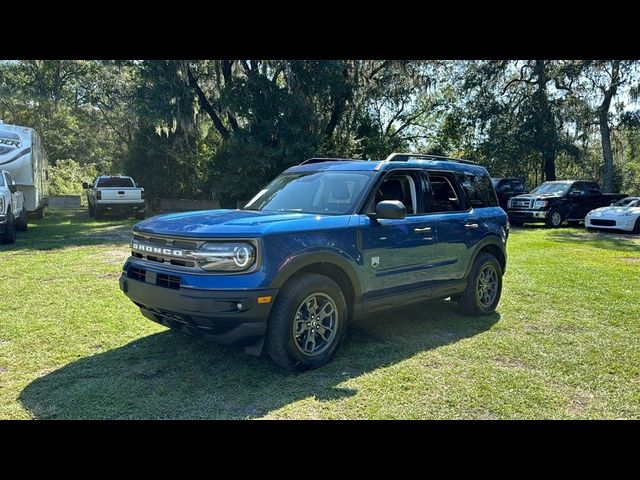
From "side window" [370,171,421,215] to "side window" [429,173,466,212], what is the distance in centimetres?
24

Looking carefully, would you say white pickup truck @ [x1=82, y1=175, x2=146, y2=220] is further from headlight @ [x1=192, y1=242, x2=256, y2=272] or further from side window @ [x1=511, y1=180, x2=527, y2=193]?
headlight @ [x1=192, y1=242, x2=256, y2=272]

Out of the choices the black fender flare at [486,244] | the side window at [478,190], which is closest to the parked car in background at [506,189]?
the side window at [478,190]

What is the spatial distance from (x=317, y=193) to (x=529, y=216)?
14.8 m

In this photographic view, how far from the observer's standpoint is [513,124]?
26.4 metres

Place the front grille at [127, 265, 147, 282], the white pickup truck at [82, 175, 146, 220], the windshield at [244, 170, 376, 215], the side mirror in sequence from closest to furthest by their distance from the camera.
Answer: the front grille at [127, 265, 147, 282]
the side mirror
the windshield at [244, 170, 376, 215]
the white pickup truck at [82, 175, 146, 220]

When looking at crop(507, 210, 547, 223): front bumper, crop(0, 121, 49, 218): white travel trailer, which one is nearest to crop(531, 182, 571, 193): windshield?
crop(507, 210, 547, 223): front bumper

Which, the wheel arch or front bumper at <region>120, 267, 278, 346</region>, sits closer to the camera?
front bumper at <region>120, 267, 278, 346</region>

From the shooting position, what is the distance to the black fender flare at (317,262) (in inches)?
155

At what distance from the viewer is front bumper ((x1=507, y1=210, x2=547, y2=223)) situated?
→ 17.6 m

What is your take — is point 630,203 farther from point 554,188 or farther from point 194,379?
point 194,379

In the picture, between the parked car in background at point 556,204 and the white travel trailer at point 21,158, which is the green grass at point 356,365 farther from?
the parked car in background at point 556,204

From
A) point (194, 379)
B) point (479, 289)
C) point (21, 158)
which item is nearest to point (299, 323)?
point (194, 379)

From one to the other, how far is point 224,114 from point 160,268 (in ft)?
61.3

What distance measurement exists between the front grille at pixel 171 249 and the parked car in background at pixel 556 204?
53.2ft
